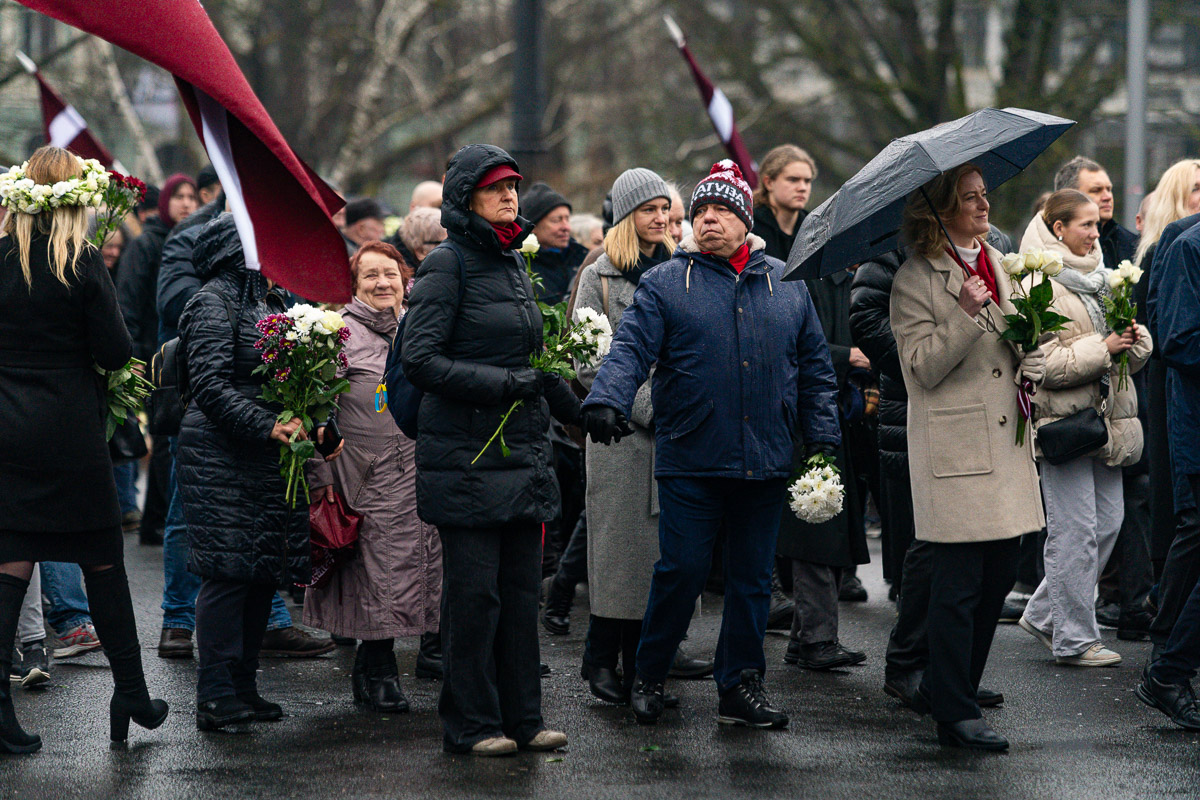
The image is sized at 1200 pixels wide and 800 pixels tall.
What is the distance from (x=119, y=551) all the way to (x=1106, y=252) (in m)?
5.55

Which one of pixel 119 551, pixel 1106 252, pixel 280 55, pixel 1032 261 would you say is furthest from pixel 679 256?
pixel 280 55

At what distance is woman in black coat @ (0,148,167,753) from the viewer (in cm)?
562

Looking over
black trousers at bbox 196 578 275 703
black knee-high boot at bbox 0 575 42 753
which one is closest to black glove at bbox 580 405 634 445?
black trousers at bbox 196 578 275 703

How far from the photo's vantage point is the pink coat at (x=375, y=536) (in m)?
6.45

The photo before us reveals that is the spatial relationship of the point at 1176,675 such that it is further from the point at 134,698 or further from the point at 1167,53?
the point at 1167,53

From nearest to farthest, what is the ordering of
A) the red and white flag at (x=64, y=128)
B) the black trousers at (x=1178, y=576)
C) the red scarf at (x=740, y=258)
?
the red scarf at (x=740, y=258) < the black trousers at (x=1178, y=576) < the red and white flag at (x=64, y=128)

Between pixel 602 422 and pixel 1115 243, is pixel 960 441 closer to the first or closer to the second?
pixel 602 422

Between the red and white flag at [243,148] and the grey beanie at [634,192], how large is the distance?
1.49 metres

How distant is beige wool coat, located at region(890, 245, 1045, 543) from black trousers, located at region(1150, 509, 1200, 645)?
1104 millimetres

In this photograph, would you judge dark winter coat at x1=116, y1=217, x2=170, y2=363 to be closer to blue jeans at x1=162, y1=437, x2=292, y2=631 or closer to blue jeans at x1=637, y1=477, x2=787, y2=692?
blue jeans at x1=162, y1=437, x2=292, y2=631

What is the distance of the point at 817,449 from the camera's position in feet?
19.9

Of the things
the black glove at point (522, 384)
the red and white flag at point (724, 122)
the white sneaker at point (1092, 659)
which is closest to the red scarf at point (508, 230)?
the black glove at point (522, 384)

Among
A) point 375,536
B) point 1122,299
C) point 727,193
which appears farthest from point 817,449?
point 1122,299

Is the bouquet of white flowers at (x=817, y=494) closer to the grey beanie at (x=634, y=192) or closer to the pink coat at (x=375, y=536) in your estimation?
the pink coat at (x=375, y=536)
